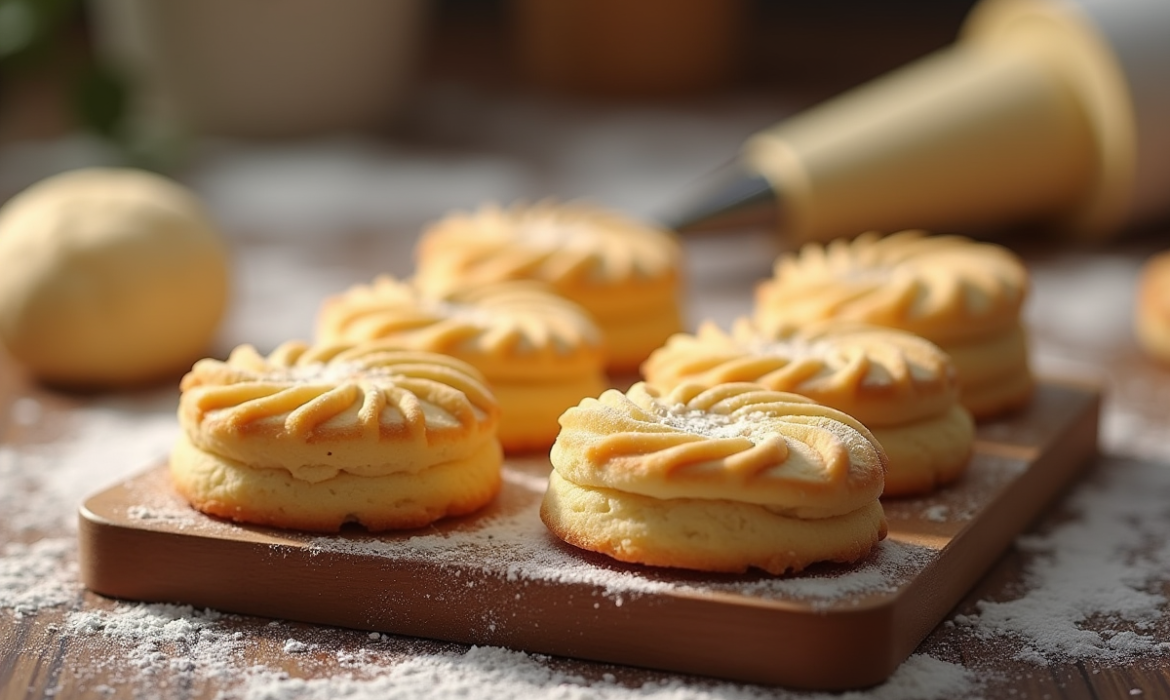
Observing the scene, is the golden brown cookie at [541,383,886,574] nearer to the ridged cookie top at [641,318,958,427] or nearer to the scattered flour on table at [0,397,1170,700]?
the scattered flour on table at [0,397,1170,700]

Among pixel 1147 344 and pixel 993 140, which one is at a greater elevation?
pixel 993 140

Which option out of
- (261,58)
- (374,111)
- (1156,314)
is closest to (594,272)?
(1156,314)

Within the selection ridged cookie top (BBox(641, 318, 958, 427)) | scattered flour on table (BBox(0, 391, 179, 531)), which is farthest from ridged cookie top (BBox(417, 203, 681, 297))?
scattered flour on table (BBox(0, 391, 179, 531))

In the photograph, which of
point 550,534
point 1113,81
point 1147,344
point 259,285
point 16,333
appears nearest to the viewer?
point 550,534

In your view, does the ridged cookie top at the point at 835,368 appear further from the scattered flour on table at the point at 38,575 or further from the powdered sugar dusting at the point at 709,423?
the scattered flour on table at the point at 38,575

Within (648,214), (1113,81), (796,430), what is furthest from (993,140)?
(796,430)

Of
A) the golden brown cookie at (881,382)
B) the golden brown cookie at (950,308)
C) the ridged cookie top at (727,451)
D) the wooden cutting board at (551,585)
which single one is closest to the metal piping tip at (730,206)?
the golden brown cookie at (950,308)

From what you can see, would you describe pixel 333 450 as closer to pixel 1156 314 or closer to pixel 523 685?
pixel 523 685

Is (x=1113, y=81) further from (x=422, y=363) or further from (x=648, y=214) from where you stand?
(x=422, y=363)
